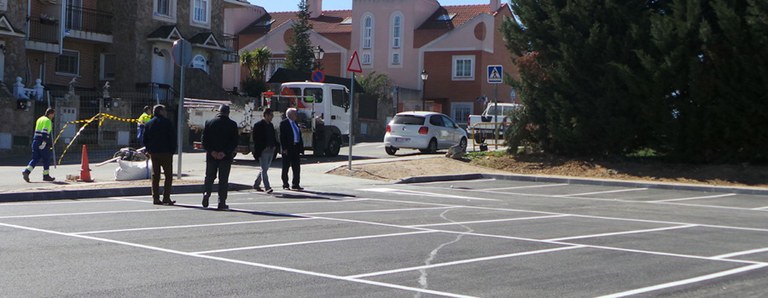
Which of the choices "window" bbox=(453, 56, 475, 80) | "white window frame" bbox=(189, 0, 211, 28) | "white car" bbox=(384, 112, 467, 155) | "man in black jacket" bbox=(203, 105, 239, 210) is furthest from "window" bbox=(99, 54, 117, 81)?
"man in black jacket" bbox=(203, 105, 239, 210)

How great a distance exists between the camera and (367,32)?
66062 millimetres

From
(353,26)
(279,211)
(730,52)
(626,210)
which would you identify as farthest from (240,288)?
(353,26)

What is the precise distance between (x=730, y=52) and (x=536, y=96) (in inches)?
214

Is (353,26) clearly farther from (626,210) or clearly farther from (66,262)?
(66,262)

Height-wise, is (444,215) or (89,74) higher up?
(89,74)

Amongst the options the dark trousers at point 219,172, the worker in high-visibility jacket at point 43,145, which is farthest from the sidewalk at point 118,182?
the dark trousers at point 219,172

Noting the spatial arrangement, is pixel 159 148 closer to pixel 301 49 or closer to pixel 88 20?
pixel 88 20

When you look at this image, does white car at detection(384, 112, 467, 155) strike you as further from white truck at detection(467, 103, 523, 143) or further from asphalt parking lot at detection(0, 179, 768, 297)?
asphalt parking lot at detection(0, 179, 768, 297)

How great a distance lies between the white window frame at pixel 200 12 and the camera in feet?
145

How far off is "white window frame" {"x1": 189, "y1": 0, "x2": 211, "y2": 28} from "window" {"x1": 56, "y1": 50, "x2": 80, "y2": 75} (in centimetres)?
571

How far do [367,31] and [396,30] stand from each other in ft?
7.09

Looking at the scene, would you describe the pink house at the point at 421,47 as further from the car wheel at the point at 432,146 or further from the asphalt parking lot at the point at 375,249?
the asphalt parking lot at the point at 375,249

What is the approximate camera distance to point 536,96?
87.1 ft

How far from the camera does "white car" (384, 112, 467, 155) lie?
31797 millimetres
